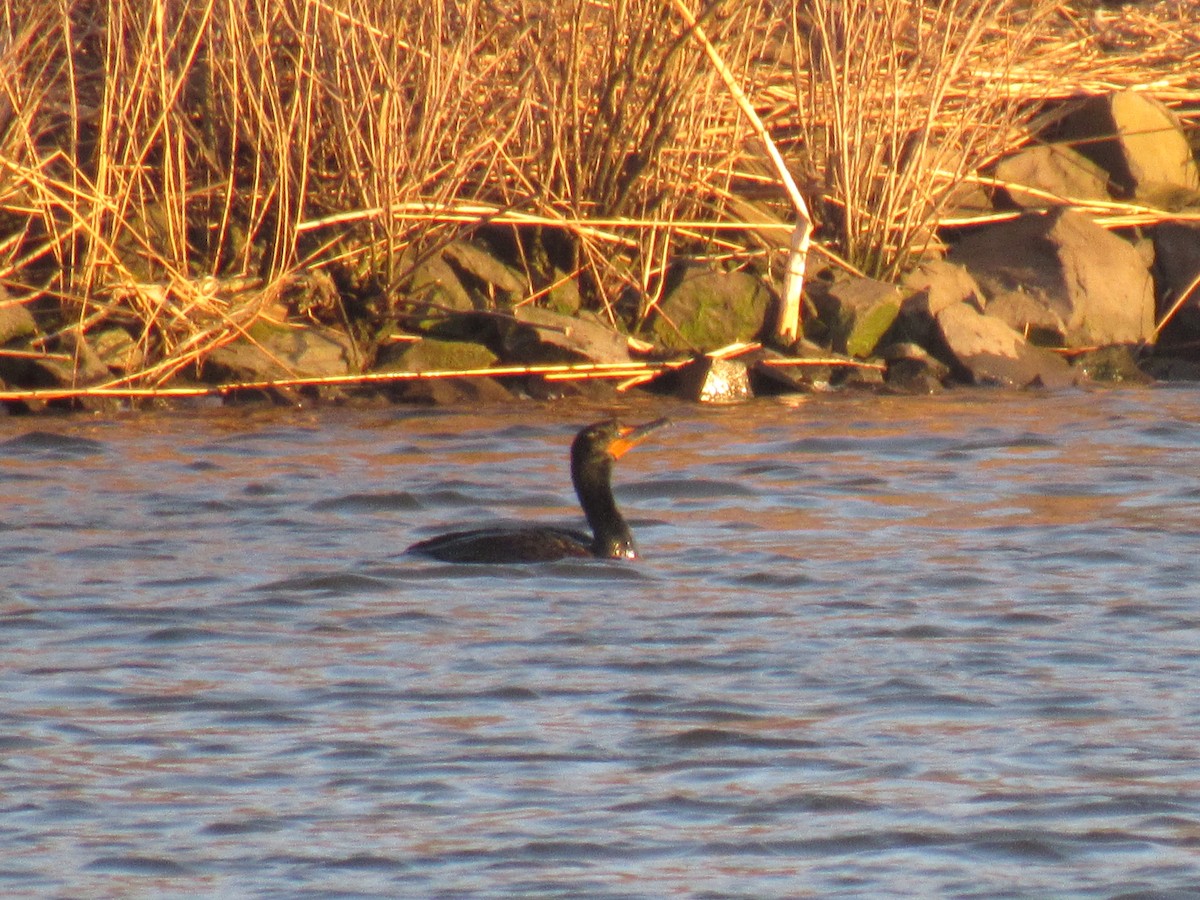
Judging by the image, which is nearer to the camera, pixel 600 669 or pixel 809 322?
pixel 600 669

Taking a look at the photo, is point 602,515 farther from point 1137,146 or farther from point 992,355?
point 1137,146

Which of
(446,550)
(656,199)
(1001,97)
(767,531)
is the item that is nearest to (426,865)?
(446,550)

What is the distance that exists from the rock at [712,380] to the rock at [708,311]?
13.9 inches

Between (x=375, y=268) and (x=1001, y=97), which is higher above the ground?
(x=1001, y=97)

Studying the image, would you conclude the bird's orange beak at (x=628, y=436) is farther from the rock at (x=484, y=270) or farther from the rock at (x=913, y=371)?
the rock at (x=913, y=371)

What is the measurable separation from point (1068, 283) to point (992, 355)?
83 centimetres

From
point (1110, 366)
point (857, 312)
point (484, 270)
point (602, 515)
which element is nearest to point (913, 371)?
point (857, 312)

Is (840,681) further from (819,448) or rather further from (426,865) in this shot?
(819,448)

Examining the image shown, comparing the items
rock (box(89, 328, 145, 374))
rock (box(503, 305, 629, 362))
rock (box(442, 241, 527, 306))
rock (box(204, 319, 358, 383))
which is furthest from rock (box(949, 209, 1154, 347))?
rock (box(89, 328, 145, 374))

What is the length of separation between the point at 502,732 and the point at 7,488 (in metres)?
4.72

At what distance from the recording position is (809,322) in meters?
13.8

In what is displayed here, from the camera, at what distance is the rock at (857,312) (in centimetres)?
1352

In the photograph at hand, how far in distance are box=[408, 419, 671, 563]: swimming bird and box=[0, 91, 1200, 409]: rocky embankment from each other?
3505 millimetres

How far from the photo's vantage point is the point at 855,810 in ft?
17.7
